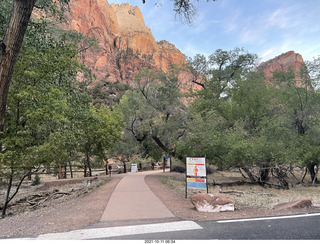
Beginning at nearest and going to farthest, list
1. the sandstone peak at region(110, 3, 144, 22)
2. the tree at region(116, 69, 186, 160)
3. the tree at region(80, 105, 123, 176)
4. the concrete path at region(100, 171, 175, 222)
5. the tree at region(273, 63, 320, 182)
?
the concrete path at region(100, 171, 175, 222) → the tree at region(273, 63, 320, 182) → the tree at region(80, 105, 123, 176) → the tree at region(116, 69, 186, 160) → the sandstone peak at region(110, 3, 144, 22)

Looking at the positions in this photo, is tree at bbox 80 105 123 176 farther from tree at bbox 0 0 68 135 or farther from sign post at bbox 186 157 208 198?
tree at bbox 0 0 68 135

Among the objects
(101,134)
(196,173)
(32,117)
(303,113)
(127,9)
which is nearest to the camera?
(32,117)

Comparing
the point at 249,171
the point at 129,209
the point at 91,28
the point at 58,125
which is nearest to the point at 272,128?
the point at 249,171

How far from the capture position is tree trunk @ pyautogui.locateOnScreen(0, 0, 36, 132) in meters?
4.49

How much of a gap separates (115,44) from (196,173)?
85053 mm

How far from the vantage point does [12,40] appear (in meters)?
4.56

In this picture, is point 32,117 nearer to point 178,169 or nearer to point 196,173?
point 196,173

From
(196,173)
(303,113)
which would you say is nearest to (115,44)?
(303,113)

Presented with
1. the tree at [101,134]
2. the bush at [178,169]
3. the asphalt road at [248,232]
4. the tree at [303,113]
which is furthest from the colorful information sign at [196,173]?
the bush at [178,169]

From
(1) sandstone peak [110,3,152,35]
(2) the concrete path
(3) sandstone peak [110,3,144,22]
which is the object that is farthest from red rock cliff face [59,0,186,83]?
(2) the concrete path

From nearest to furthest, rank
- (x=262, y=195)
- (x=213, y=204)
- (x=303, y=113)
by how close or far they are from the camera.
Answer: (x=213, y=204), (x=262, y=195), (x=303, y=113)

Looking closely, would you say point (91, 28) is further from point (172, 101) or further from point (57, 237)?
point (57, 237)

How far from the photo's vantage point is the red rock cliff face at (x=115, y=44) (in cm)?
6494

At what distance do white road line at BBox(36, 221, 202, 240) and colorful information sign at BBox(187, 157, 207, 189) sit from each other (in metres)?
3.18
